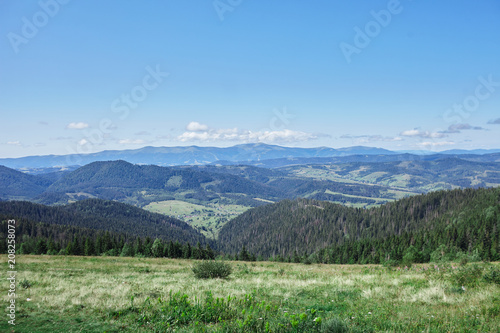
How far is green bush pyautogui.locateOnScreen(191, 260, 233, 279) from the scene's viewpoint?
2188 centimetres

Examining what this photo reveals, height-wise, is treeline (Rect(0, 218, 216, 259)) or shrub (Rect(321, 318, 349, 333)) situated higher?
shrub (Rect(321, 318, 349, 333))

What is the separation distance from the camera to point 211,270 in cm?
2203

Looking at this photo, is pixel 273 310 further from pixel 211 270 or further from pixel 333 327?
pixel 211 270

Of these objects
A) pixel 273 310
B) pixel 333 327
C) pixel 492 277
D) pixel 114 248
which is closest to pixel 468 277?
pixel 492 277

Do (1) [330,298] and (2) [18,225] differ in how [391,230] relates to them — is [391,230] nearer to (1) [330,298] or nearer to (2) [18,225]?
(1) [330,298]

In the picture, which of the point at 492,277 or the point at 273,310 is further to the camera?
the point at 492,277

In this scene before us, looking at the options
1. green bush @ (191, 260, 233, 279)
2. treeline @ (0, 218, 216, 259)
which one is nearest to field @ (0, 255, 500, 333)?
green bush @ (191, 260, 233, 279)

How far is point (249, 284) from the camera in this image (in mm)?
18281

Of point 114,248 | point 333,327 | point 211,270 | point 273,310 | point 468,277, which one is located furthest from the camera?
point 114,248

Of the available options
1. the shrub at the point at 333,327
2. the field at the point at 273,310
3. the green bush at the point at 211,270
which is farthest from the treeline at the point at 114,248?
the shrub at the point at 333,327

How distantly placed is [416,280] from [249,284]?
1101 centimetres

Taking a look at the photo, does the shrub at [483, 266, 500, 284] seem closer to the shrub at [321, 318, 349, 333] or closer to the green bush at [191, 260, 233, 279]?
the shrub at [321, 318, 349, 333]

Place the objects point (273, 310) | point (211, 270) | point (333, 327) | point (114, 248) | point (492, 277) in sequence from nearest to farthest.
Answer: point (333, 327), point (273, 310), point (492, 277), point (211, 270), point (114, 248)

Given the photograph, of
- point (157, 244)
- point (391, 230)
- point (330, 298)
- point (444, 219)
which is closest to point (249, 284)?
point (330, 298)
